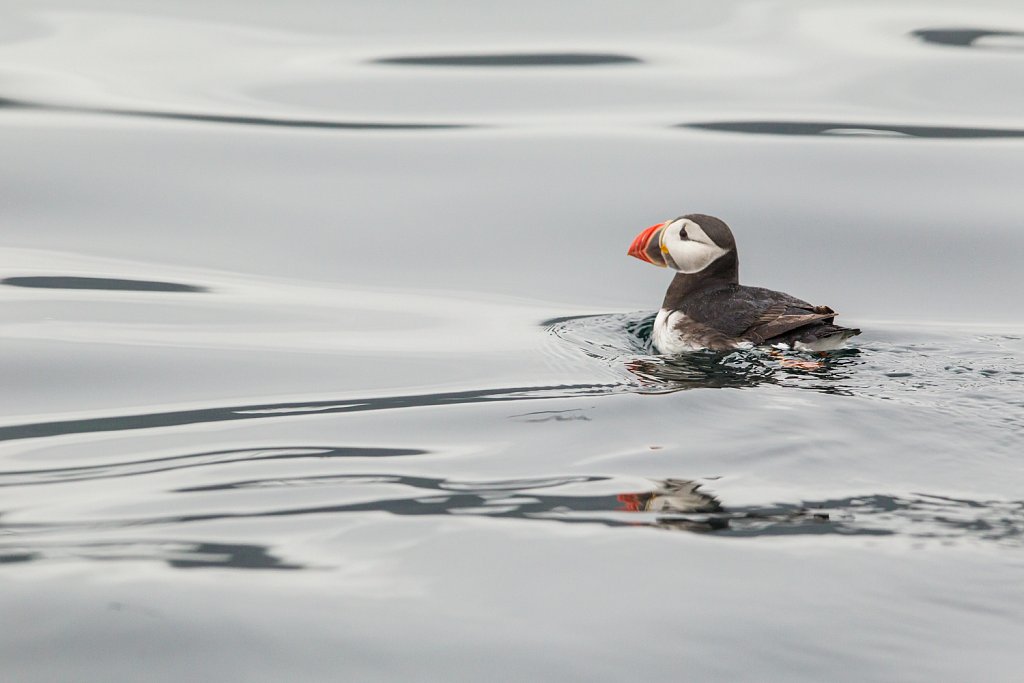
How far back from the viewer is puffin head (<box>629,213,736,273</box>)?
6.40 m

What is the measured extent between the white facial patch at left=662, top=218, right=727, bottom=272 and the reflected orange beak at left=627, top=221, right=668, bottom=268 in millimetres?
28

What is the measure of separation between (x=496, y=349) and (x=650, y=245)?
1.03 metres

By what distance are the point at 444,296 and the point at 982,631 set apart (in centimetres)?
448

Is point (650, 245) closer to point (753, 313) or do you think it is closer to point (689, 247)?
point (689, 247)

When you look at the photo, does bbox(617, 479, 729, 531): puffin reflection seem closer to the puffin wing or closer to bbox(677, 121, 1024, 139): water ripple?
the puffin wing

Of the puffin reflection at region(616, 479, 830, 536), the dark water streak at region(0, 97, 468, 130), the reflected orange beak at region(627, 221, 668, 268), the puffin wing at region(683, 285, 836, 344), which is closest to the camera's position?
the puffin reflection at region(616, 479, 830, 536)

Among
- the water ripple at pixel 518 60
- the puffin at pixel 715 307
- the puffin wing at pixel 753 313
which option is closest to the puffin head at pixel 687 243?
the puffin at pixel 715 307

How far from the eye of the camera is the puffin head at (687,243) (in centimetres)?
640

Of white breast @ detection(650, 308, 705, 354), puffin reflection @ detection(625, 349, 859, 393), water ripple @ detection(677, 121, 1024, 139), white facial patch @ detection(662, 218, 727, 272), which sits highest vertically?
water ripple @ detection(677, 121, 1024, 139)

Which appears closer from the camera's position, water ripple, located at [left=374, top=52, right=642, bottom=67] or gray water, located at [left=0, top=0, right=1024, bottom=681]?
gray water, located at [left=0, top=0, right=1024, bottom=681]

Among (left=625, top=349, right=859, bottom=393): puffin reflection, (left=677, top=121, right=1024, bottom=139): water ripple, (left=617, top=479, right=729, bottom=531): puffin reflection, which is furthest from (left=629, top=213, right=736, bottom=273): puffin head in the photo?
(left=677, top=121, right=1024, bottom=139): water ripple

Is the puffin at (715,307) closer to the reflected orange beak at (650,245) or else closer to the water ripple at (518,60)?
the reflected orange beak at (650,245)

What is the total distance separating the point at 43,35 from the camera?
36.7ft

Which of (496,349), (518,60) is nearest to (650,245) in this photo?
(496,349)
